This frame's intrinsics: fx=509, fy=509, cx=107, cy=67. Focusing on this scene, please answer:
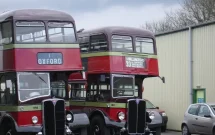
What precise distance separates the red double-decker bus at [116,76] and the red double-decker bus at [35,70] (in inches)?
88.7

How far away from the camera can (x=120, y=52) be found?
18.4 meters

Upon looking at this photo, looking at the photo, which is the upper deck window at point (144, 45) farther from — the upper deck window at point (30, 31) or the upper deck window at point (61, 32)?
the upper deck window at point (30, 31)

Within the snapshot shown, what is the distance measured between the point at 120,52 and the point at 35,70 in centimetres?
402

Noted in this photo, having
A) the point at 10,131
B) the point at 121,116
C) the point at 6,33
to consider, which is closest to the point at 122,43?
the point at 121,116

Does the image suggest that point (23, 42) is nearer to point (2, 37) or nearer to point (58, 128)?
point (2, 37)

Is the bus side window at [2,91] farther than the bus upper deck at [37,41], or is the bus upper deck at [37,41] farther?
the bus side window at [2,91]

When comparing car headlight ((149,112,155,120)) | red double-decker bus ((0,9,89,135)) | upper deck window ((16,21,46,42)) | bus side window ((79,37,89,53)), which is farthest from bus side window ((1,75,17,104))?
car headlight ((149,112,155,120))

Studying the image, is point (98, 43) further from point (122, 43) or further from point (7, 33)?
point (7, 33)

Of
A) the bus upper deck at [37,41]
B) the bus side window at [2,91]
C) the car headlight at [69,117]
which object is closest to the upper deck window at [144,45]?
the bus upper deck at [37,41]

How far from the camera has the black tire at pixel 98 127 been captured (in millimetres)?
18219

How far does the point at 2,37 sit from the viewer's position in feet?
52.5

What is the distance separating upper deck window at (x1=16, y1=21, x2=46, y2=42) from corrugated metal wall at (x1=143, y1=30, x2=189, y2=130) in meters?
14.1

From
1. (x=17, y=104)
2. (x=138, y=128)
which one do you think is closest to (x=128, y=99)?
(x=138, y=128)

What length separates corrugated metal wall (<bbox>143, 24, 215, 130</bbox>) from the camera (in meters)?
26.5
